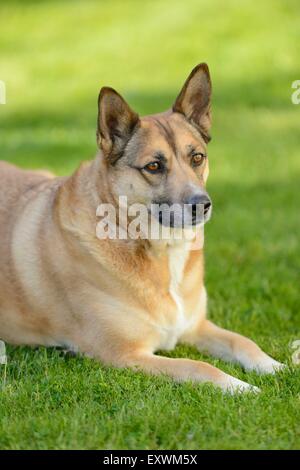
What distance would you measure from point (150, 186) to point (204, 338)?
121 centimetres

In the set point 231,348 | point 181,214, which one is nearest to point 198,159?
point 181,214

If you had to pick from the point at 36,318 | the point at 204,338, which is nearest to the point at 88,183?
the point at 36,318

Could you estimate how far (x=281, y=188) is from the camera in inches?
369

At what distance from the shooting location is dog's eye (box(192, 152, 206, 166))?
5.01 metres

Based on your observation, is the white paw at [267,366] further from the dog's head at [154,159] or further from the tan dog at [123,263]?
the dog's head at [154,159]

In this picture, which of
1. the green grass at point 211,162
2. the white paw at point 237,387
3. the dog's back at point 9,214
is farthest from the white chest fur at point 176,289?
the dog's back at point 9,214

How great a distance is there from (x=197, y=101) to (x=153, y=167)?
62 cm

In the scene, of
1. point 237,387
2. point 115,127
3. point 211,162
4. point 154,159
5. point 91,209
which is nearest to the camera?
point 237,387

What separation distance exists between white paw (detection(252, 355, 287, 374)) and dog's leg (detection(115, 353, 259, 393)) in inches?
14.1

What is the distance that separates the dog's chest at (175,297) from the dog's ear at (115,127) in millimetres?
707

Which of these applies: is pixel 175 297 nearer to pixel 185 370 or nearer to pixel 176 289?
pixel 176 289

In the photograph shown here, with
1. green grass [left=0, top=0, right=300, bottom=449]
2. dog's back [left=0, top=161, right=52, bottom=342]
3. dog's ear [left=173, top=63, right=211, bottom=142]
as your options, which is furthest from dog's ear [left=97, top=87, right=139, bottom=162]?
green grass [left=0, top=0, right=300, bottom=449]

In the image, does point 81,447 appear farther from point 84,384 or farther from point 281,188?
point 281,188

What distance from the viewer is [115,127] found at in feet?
16.4
